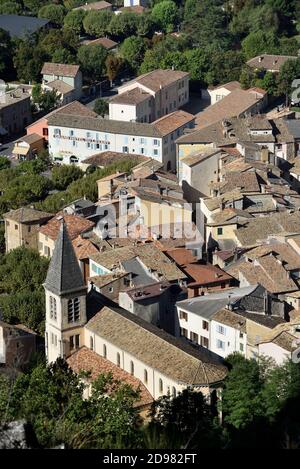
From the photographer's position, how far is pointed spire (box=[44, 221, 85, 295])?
2314 cm

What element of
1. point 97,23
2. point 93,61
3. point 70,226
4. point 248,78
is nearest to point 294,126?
point 248,78

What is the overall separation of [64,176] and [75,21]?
78.0 feet

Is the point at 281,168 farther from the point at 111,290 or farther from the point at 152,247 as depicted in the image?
the point at 111,290

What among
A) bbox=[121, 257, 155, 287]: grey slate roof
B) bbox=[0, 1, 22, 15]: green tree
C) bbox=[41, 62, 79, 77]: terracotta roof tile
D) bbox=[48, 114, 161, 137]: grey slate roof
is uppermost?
bbox=[121, 257, 155, 287]: grey slate roof

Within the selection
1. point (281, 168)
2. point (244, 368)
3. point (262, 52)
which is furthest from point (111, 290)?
point (262, 52)

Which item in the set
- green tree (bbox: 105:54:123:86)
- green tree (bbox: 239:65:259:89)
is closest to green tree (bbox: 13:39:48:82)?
green tree (bbox: 105:54:123:86)

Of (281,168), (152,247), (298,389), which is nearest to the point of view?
(298,389)

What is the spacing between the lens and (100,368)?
23.0 meters

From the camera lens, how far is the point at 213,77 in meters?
52.2

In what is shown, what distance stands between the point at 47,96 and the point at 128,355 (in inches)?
1167

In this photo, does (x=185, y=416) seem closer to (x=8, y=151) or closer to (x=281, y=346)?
(x=281, y=346)

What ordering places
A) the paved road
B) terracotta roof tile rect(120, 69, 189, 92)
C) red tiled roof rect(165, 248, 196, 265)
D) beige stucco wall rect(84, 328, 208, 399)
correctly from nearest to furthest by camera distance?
beige stucco wall rect(84, 328, 208, 399) < red tiled roof rect(165, 248, 196, 265) < the paved road < terracotta roof tile rect(120, 69, 189, 92)

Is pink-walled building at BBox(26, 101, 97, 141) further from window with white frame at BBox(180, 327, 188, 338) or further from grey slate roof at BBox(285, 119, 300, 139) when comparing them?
window with white frame at BBox(180, 327, 188, 338)

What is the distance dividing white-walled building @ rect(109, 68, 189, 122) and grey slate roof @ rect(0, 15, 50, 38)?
37.6 ft
